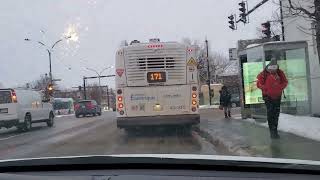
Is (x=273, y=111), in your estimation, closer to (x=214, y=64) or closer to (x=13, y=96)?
(x=13, y=96)

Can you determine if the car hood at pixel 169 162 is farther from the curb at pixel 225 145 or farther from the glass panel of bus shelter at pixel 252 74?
the glass panel of bus shelter at pixel 252 74

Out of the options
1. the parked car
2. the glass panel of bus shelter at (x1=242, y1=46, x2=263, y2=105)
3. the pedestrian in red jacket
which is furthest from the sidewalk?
the parked car

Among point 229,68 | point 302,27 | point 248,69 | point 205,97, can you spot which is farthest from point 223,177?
point 229,68

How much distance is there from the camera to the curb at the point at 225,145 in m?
14.0

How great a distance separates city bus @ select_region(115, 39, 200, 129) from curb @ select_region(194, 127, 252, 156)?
105 centimetres

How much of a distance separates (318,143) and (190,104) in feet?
21.7

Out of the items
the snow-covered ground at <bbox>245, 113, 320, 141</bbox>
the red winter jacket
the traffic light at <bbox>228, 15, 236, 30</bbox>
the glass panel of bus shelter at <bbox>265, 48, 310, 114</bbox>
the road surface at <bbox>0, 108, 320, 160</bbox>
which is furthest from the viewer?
the traffic light at <bbox>228, 15, 236, 30</bbox>

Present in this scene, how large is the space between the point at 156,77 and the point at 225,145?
17.2 feet

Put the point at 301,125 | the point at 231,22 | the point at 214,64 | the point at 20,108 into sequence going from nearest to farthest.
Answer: the point at 301,125 < the point at 20,108 < the point at 231,22 < the point at 214,64

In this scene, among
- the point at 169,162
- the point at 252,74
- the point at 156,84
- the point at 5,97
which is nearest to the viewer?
the point at 169,162

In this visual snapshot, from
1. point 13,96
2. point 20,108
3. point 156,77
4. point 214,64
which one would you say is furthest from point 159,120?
point 214,64

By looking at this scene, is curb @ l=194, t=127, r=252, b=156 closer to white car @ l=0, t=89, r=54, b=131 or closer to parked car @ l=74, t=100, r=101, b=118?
white car @ l=0, t=89, r=54, b=131

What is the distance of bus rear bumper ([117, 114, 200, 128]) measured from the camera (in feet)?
66.0

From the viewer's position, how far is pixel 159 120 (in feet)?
66.1
